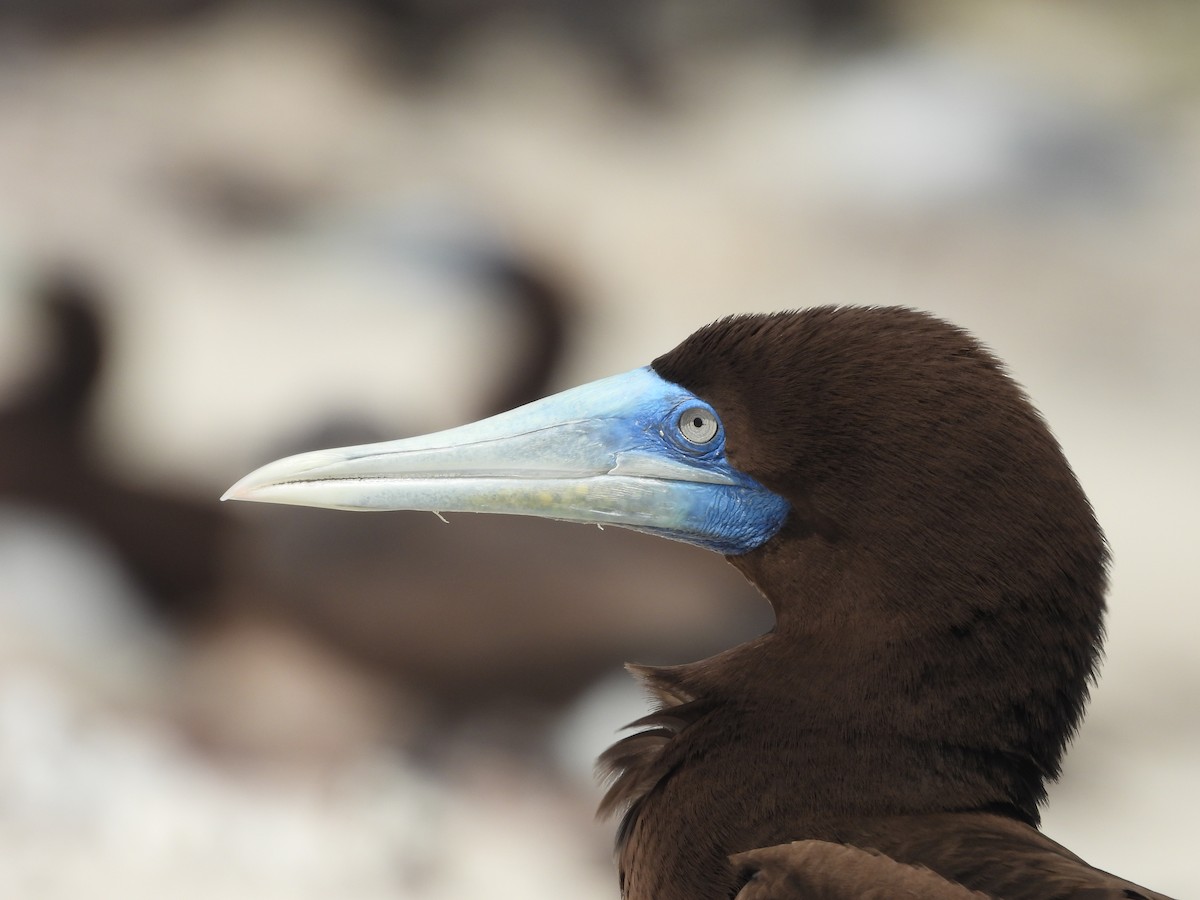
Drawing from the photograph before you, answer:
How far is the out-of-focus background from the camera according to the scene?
346 centimetres

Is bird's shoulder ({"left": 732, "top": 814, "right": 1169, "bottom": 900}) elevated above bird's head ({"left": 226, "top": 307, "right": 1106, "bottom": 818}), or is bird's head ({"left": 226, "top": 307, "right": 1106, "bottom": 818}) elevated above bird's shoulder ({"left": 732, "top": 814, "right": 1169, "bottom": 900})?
bird's head ({"left": 226, "top": 307, "right": 1106, "bottom": 818})

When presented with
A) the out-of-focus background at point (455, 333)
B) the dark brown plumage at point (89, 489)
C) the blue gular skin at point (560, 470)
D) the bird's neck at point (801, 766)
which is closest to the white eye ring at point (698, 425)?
the blue gular skin at point (560, 470)

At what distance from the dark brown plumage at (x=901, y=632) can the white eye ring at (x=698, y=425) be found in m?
0.09

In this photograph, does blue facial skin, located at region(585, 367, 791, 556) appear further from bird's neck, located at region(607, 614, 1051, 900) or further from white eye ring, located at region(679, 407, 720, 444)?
bird's neck, located at region(607, 614, 1051, 900)

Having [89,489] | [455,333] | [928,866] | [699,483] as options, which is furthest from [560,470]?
[455,333]

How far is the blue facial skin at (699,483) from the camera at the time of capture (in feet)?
4.78

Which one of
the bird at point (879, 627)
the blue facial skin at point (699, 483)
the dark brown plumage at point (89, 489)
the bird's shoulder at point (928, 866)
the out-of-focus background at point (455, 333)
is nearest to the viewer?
the bird's shoulder at point (928, 866)

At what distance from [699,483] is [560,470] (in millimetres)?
155

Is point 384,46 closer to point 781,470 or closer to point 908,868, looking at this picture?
point 781,470

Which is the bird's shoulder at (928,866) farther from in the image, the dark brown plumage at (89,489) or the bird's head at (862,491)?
the dark brown plumage at (89,489)

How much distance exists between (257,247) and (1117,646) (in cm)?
329

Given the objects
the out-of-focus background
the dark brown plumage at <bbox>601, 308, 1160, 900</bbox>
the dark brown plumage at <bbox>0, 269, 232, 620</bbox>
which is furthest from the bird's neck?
the dark brown plumage at <bbox>0, 269, 232, 620</bbox>

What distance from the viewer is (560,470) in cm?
152

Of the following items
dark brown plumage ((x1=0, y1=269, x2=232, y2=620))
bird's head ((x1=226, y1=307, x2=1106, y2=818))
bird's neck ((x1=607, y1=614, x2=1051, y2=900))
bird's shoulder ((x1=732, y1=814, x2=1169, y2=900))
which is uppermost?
dark brown plumage ((x1=0, y1=269, x2=232, y2=620))
